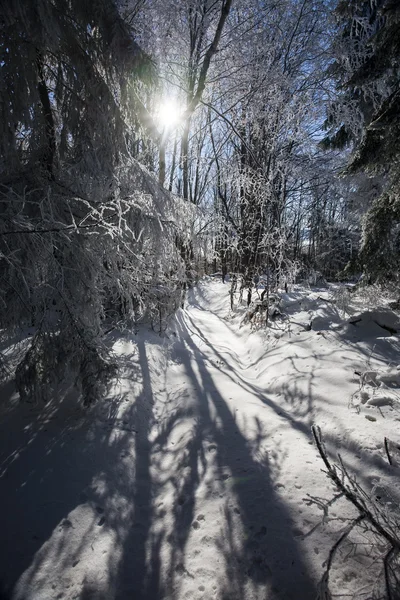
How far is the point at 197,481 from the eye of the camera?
2.21 m

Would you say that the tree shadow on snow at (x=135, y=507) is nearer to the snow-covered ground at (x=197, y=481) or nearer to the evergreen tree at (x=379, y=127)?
the snow-covered ground at (x=197, y=481)

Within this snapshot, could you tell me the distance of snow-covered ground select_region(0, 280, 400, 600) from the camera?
1516mm

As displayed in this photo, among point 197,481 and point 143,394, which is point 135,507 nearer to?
point 197,481

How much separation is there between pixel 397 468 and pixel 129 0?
20.5 feet

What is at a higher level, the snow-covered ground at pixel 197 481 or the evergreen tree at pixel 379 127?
the evergreen tree at pixel 379 127

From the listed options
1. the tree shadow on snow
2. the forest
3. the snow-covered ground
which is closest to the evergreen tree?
the forest

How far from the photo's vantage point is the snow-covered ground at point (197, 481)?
1516 millimetres

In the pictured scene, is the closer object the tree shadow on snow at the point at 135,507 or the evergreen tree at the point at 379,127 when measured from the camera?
the tree shadow on snow at the point at 135,507

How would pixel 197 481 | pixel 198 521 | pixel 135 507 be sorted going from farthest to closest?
pixel 197 481 → pixel 135 507 → pixel 198 521

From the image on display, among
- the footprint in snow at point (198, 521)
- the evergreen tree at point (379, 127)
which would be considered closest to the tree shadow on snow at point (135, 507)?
the footprint in snow at point (198, 521)

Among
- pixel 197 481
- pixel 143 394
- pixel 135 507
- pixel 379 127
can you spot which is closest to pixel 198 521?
pixel 197 481

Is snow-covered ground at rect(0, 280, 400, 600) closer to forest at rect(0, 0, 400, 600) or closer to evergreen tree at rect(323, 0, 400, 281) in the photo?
forest at rect(0, 0, 400, 600)

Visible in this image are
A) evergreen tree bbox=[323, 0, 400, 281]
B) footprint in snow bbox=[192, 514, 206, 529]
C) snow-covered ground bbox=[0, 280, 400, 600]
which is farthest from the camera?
evergreen tree bbox=[323, 0, 400, 281]

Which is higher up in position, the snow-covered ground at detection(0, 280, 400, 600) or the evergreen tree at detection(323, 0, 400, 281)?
the evergreen tree at detection(323, 0, 400, 281)
